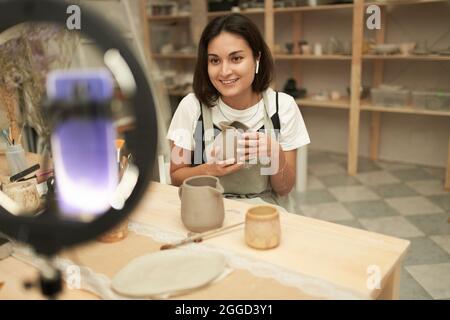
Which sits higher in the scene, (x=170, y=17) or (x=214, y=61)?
(x=170, y=17)

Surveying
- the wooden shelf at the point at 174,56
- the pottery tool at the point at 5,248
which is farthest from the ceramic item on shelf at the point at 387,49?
the pottery tool at the point at 5,248

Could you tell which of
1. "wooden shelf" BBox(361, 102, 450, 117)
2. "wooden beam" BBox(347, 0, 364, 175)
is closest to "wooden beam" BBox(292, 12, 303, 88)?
"wooden beam" BBox(347, 0, 364, 175)

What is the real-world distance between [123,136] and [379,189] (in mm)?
3154

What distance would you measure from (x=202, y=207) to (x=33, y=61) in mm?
492

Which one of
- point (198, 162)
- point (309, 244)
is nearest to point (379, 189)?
point (198, 162)

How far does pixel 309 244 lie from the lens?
973mm

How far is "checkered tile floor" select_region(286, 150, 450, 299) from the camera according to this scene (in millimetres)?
2109

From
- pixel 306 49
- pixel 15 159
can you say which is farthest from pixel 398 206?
pixel 15 159

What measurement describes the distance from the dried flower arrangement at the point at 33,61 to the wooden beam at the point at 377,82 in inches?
128

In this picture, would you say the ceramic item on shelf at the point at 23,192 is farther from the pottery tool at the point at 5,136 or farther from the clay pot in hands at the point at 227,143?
the pottery tool at the point at 5,136

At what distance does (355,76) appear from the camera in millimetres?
3463

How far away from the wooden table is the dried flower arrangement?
0.33 m

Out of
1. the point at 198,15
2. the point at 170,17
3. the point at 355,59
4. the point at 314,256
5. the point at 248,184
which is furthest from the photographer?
the point at 170,17

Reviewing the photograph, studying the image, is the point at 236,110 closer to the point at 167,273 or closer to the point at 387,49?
the point at 167,273
